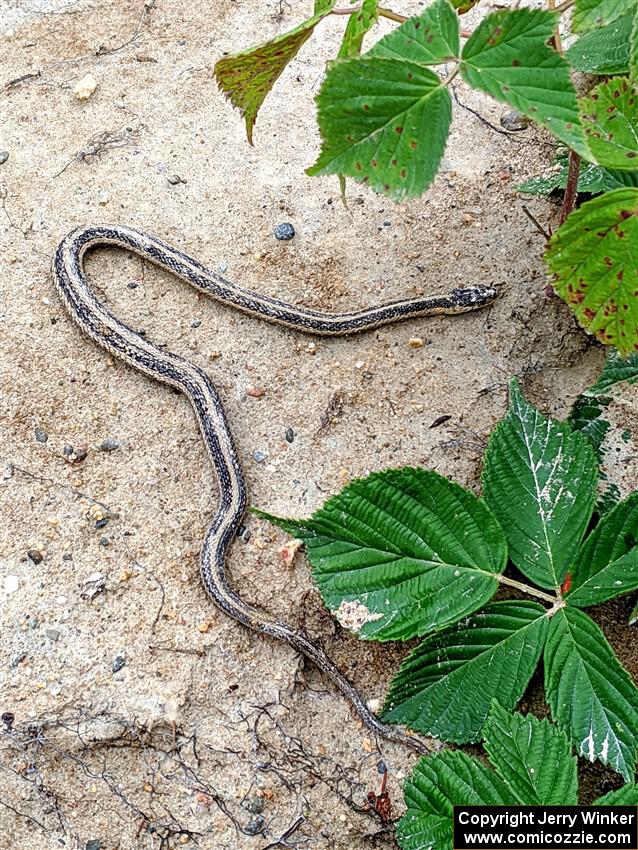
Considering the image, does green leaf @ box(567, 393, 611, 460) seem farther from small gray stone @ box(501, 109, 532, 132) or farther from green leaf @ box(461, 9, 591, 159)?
small gray stone @ box(501, 109, 532, 132)

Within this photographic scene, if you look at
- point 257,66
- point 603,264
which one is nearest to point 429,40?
point 257,66

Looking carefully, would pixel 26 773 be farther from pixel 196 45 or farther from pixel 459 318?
pixel 196 45

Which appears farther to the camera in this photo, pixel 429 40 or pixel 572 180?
pixel 572 180

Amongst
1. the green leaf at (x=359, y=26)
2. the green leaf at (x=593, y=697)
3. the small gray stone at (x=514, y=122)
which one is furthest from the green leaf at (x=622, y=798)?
the small gray stone at (x=514, y=122)

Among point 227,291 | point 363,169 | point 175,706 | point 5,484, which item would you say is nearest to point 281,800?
point 175,706

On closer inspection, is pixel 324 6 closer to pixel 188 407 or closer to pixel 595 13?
pixel 595 13

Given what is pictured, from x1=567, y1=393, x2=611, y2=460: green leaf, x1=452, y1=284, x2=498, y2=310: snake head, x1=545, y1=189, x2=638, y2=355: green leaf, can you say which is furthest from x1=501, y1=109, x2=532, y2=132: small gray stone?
x1=545, y1=189, x2=638, y2=355: green leaf

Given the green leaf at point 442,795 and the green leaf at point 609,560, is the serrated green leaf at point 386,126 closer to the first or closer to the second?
the green leaf at point 609,560
